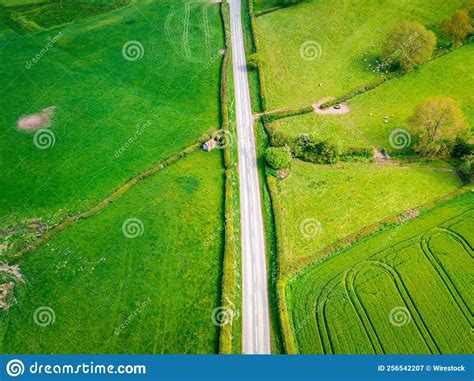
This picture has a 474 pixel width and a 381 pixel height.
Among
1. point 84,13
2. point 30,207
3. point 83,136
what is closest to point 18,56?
point 84,13

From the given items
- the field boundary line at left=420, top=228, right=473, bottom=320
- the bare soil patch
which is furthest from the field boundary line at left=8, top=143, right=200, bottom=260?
the field boundary line at left=420, top=228, right=473, bottom=320

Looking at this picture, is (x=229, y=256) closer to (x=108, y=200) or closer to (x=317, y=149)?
(x=108, y=200)

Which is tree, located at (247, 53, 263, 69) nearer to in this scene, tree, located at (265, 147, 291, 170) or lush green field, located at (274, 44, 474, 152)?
lush green field, located at (274, 44, 474, 152)

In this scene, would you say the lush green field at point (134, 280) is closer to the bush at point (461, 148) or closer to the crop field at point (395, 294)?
the crop field at point (395, 294)

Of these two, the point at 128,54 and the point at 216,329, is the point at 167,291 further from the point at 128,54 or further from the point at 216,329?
the point at 128,54

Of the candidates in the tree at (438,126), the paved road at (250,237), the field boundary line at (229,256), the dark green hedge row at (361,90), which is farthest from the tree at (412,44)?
the field boundary line at (229,256)
